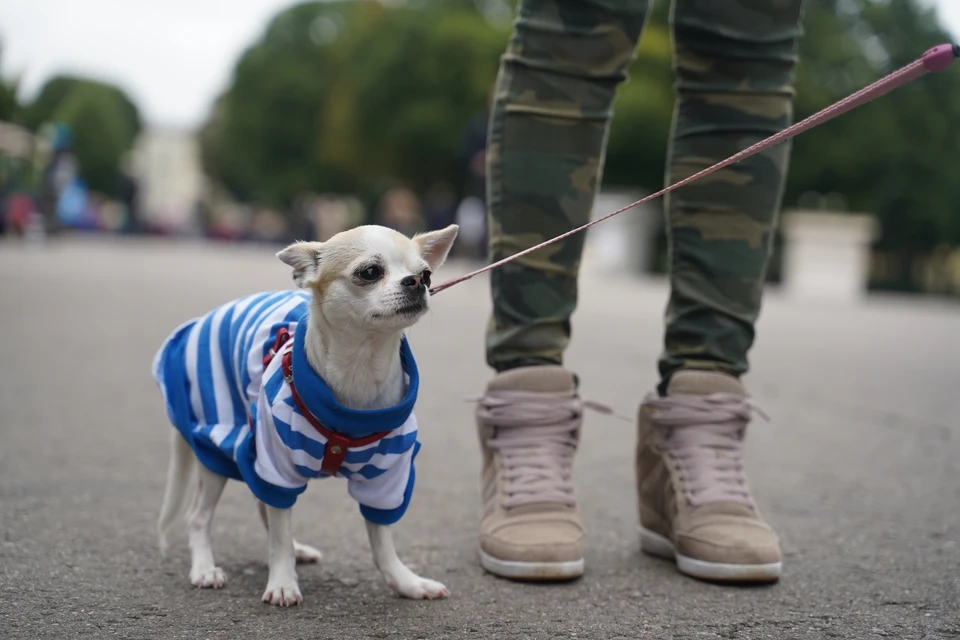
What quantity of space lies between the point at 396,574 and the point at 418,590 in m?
0.05

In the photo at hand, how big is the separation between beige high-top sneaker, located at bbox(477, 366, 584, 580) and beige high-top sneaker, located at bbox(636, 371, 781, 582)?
0.19 metres

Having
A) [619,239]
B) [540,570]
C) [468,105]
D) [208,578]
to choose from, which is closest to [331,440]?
[208,578]

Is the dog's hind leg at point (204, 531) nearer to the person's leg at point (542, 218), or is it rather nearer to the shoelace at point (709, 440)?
the person's leg at point (542, 218)

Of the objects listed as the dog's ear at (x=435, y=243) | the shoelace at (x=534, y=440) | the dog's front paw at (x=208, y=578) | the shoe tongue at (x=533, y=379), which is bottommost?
the dog's front paw at (x=208, y=578)

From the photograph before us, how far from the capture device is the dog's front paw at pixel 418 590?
2.10 metres

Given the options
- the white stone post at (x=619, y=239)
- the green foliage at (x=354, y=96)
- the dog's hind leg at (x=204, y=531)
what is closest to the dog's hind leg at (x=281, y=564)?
the dog's hind leg at (x=204, y=531)

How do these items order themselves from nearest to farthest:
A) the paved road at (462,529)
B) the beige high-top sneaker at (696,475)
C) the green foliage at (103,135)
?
the paved road at (462,529) → the beige high-top sneaker at (696,475) → the green foliage at (103,135)

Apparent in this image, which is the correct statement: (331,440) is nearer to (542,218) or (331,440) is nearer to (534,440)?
(534,440)

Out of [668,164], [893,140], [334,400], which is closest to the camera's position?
[334,400]

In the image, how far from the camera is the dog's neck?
6.86ft

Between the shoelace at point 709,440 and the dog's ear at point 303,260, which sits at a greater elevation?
the dog's ear at point 303,260

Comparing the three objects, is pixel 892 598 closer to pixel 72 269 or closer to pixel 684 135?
pixel 684 135

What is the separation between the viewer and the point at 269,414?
2057mm

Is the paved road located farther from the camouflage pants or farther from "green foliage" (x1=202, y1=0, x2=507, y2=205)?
"green foliage" (x1=202, y1=0, x2=507, y2=205)
